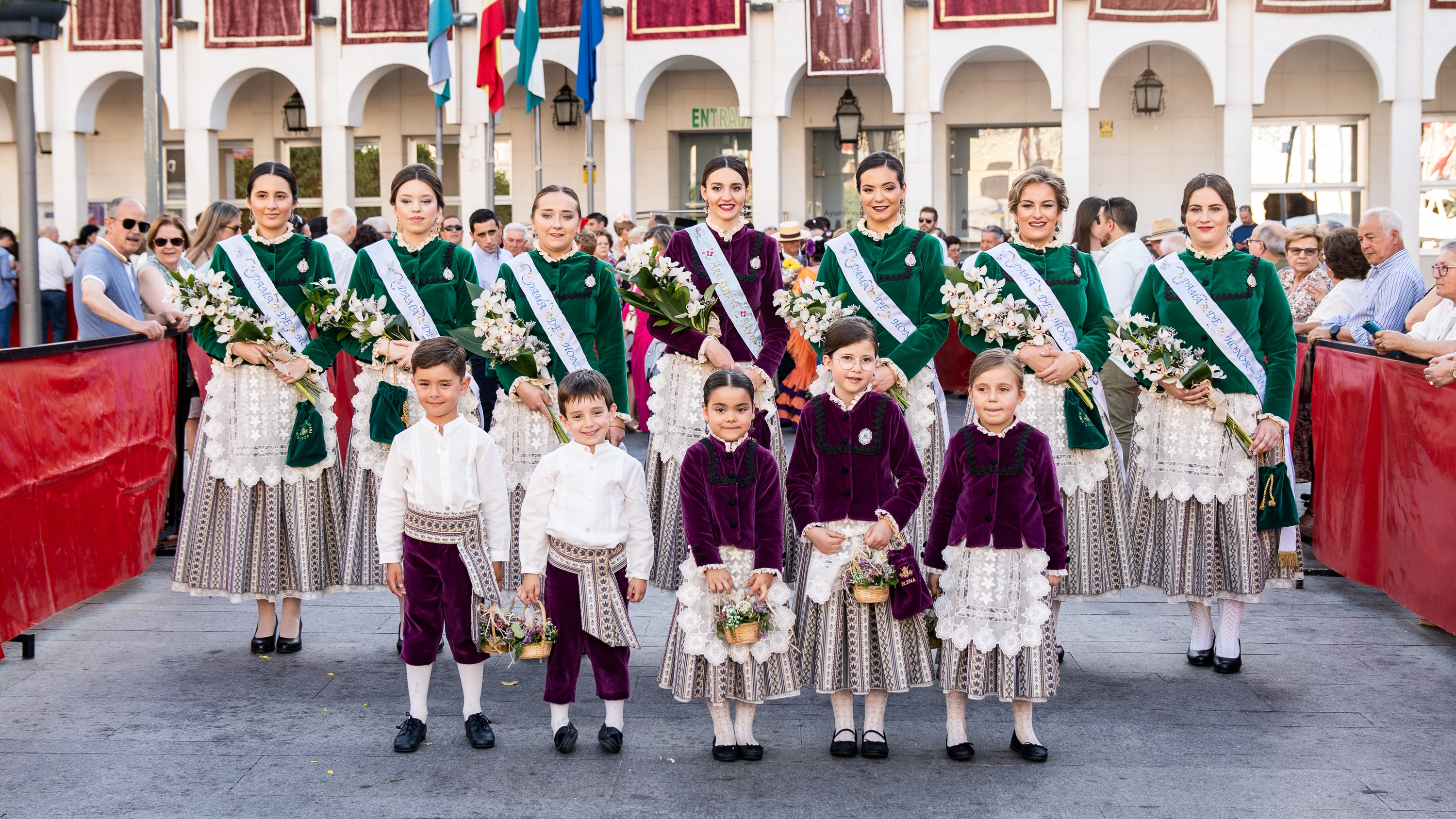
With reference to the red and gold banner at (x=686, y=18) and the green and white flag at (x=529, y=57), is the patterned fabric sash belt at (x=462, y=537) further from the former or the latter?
the red and gold banner at (x=686, y=18)

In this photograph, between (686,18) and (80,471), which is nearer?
(80,471)

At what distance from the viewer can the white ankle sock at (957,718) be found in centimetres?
418

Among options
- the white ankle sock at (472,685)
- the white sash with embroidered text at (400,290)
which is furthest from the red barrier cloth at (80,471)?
the white ankle sock at (472,685)

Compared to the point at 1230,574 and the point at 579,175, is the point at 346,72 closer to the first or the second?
the point at 579,175

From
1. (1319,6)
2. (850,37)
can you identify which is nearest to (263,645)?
(850,37)

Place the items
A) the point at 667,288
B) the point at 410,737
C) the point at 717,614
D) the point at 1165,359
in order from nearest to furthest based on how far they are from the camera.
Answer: the point at 717,614, the point at 410,737, the point at 667,288, the point at 1165,359

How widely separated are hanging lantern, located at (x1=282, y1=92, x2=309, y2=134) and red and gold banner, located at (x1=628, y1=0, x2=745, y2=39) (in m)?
5.56

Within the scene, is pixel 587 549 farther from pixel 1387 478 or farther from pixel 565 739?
pixel 1387 478

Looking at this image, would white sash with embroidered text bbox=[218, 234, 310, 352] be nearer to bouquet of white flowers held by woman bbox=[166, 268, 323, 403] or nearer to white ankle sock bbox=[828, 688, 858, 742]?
bouquet of white flowers held by woman bbox=[166, 268, 323, 403]

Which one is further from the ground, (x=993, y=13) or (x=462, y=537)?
(x=993, y=13)

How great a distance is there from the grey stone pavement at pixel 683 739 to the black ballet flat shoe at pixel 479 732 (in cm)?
5

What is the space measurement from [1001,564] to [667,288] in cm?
151

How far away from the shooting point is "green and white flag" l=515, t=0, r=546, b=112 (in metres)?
17.0

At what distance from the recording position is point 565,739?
13.8ft
